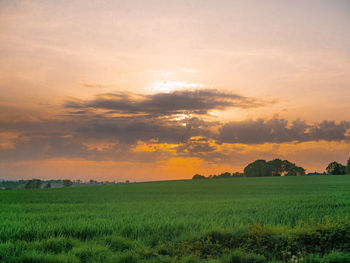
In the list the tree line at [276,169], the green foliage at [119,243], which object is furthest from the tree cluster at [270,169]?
the green foliage at [119,243]

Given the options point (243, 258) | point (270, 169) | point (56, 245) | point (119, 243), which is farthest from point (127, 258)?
point (270, 169)

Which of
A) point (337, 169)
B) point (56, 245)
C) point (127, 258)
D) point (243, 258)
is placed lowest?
point (337, 169)

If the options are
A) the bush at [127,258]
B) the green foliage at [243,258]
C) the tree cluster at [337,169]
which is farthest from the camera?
the tree cluster at [337,169]

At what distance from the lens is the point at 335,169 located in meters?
122

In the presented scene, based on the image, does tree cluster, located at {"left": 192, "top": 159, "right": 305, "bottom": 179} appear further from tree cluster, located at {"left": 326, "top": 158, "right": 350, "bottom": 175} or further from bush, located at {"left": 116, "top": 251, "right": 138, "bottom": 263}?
bush, located at {"left": 116, "top": 251, "right": 138, "bottom": 263}

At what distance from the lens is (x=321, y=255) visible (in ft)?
29.1

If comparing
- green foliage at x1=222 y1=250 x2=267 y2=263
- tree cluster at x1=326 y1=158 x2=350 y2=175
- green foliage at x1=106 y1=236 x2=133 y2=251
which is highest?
green foliage at x1=106 y1=236 x2=133 y2=251

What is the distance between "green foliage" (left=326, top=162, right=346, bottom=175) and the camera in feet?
399

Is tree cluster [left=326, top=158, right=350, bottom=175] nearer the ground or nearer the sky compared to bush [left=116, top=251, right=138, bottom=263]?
nearer the ground

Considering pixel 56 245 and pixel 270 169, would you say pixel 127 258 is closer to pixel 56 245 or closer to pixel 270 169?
pixel 56 245

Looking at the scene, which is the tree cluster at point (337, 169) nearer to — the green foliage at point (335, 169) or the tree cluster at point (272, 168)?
the green foliage at point (335, 169)

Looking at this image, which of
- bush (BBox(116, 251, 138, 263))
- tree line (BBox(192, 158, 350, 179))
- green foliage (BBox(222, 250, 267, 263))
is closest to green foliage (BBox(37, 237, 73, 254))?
bush (BBox(116, 251, 138, 263))

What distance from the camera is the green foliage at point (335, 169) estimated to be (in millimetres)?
121644

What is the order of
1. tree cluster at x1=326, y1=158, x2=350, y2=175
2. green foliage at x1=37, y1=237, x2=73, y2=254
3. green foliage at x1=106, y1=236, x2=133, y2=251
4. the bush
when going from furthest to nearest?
tree cluster at x1=326, y1=158, x2=350, y2=175 < green foliage at x1=106, y1=236, x2=133, y2=251 < green foliage at x1=37, y1=237, x2=73, y2=254 < the bush
